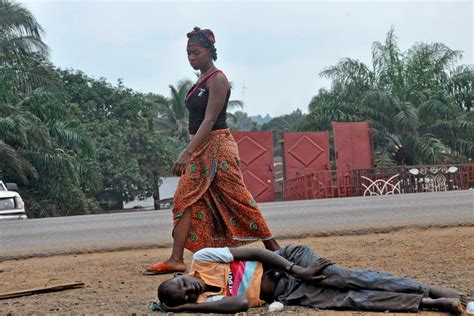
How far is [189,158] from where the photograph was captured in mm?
4652

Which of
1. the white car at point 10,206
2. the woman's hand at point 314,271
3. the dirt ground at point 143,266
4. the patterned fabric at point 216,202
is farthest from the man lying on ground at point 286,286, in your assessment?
the white car at point 10,206

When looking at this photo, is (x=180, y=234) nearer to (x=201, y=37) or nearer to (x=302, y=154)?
(x=201, y=37)

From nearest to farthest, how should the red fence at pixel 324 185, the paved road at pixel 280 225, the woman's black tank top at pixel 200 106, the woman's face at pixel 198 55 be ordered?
1. the woman's black tank top at pixel 200 106
2. the woman's face at pixel 198 55
3. the paved road at pixel 280 225
4. the red fence at pixel 324 185

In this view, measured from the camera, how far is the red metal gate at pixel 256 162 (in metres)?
21.1

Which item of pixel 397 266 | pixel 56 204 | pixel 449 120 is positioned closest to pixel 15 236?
pixel 397 266

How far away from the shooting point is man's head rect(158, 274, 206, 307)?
137 inches

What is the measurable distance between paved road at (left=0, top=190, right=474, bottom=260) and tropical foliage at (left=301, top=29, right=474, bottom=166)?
1533cm

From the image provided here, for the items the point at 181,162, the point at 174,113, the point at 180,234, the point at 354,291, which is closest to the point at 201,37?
the point at 181,162

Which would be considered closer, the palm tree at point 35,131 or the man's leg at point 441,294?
the man's leg at point 441,294

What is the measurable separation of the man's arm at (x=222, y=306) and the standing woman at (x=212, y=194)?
111cm

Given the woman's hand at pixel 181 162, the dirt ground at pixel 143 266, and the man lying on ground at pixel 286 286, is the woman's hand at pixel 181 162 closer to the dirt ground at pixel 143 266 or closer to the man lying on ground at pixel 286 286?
the dirt ground at pixel 143 266

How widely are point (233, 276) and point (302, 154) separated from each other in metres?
18.4

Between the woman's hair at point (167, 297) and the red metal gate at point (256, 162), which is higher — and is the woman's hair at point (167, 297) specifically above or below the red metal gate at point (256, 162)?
below

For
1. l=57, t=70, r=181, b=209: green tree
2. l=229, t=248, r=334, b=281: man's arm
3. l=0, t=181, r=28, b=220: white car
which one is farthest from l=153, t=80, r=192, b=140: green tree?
l=229, t=248, r=334, b=281: man's arm
